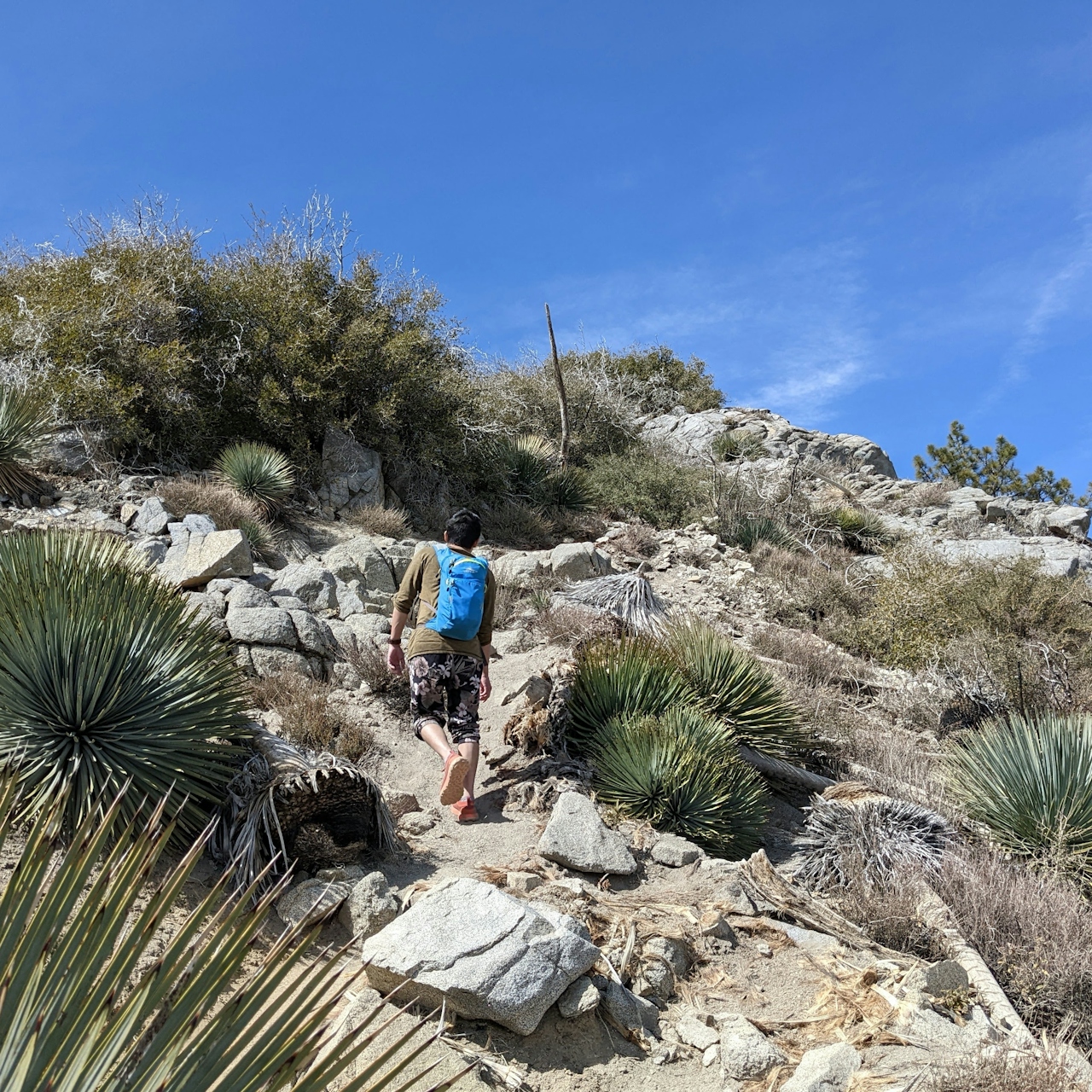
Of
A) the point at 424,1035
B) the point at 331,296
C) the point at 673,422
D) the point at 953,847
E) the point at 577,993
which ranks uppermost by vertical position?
the point at 673,422

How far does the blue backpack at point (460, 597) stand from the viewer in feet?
18.1

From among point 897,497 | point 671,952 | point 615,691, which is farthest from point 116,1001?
point 897,497

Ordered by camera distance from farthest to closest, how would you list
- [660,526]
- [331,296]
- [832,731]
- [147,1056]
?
[660,526] < [331,296] < [832,731] < [147,1056]

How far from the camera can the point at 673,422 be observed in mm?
23984

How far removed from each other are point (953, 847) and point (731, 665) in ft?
7.16

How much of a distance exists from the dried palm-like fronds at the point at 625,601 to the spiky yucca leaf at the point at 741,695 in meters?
1.52

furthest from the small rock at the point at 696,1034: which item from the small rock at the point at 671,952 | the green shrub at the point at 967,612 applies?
the green shrub at the point at 967,612

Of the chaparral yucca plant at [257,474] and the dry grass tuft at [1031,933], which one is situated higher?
the chaparral yucca plant at [257,474]

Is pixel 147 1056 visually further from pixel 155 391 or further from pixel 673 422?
pixel 673 422

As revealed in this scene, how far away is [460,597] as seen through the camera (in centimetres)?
550

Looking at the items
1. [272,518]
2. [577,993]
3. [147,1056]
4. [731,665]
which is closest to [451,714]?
[577,993]

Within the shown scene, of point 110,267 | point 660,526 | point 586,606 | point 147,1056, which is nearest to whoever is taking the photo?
point 147,1056

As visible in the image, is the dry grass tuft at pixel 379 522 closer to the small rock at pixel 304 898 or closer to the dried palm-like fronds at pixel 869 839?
the dried palm-like fronds at pixel 869 839

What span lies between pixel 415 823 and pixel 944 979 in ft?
10.0
